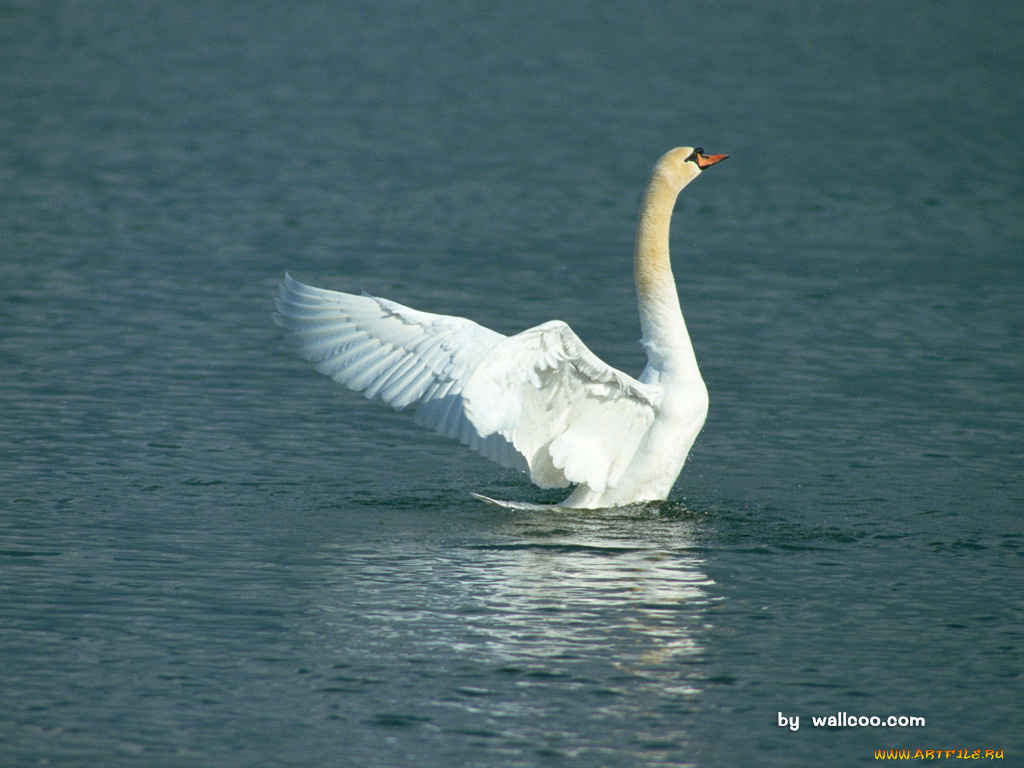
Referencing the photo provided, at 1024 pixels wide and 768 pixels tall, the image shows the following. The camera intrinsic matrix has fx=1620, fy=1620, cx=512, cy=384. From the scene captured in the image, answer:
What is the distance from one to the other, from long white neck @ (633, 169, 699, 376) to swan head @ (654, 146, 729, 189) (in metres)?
0.04

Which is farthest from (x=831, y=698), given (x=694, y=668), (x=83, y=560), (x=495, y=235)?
(x=495, y=235)

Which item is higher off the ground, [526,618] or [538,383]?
[538,383]

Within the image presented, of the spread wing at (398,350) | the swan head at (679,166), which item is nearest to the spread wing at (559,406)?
the spread wing at (398,350)

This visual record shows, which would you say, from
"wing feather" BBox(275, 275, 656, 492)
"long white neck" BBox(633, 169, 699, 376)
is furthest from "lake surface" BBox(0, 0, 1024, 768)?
"long white neck" BBox(633, 169, 699, 376)

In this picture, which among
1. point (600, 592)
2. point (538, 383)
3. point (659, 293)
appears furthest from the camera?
point (659, 293)

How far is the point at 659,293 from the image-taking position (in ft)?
34.8

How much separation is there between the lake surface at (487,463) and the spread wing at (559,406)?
1.40 ft

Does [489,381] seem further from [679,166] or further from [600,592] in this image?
[679,166]

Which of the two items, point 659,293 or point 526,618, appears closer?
point 526,618

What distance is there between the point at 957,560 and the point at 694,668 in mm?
2561

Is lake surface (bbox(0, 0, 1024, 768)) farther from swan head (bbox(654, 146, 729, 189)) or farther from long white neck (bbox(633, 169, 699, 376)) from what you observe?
swan head (bbox(654, 146, 729, 189))

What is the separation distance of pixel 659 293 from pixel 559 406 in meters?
1.23

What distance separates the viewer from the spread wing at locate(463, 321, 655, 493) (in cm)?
931

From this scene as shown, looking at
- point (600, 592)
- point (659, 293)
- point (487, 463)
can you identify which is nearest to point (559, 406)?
point (659, 293)
